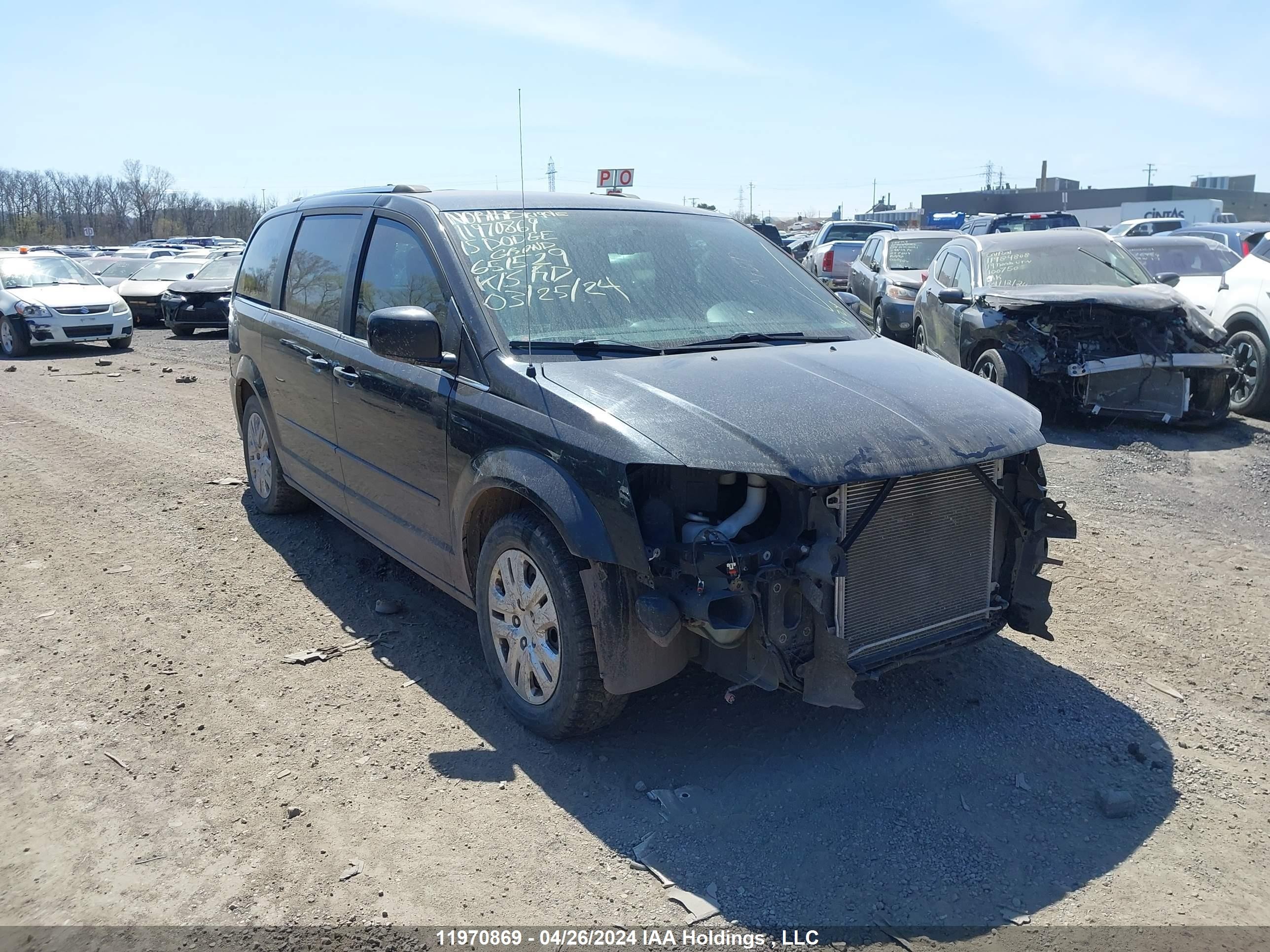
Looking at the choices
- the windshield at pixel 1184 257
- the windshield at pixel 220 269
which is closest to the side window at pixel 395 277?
the windshield at pixel 1184 257

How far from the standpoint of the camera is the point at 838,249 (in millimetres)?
19891

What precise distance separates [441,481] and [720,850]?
6.13 feet

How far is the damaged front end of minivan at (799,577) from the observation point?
3.18 metres

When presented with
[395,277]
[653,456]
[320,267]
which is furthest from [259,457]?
[653,456]

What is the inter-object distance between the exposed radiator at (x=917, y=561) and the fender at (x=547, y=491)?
2.70 feet

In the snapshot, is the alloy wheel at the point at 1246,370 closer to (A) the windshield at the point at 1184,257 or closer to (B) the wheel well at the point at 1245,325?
(B) the wheel well at the point at 1245,325

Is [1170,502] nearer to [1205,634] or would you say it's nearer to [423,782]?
[1205,634]

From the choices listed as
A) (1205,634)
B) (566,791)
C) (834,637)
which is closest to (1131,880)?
(834,637)

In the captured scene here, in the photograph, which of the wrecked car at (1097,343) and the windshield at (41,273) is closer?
the wrecked car at (1097,343)

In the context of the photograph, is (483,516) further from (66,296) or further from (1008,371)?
(66,296)

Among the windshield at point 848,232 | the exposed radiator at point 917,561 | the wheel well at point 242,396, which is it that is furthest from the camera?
the windshield at point 848,232

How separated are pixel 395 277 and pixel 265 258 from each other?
215cm

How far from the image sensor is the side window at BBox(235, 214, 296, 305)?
19.6 ft

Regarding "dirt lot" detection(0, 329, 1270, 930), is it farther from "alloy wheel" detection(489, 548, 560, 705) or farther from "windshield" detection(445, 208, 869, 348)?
"windshield" detection(445, 208, 869, 348)
